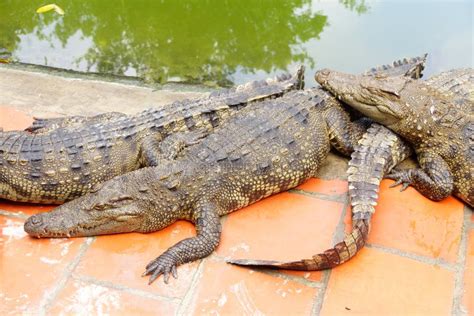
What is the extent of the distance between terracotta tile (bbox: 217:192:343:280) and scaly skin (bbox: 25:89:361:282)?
3.2 inches

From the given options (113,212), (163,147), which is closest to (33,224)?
(113,212)

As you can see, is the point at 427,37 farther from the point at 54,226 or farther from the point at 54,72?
the point at 54,226

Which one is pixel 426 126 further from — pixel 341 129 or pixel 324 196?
pixel 324 196

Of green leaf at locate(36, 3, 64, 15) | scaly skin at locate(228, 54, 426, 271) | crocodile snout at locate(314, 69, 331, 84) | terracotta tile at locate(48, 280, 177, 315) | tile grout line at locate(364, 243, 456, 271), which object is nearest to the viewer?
terracotta tile at locate(48, 280, 177, 315)

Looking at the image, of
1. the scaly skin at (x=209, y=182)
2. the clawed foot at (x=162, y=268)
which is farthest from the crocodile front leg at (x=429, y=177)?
the clawed foot at (x=162, y=268)

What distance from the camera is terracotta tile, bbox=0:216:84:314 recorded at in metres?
3.22

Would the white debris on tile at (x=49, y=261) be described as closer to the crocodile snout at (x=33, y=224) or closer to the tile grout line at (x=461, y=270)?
the crocodile snout at (x=33, y=224)

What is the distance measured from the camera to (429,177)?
393 cm

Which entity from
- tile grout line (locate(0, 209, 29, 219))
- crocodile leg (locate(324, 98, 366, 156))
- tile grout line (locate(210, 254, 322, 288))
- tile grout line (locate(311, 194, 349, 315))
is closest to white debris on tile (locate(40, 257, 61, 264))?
tile grout line (locate(0, 209, 29, 219))

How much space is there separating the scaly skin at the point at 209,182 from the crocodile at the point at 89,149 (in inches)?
9.2

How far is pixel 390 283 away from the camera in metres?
3.33

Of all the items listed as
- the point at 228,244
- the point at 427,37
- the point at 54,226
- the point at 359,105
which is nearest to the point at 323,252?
the point at 228,244

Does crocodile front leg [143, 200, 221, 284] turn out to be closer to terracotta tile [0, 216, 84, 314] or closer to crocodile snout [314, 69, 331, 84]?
terracotta tile [0, 216, 84, 314]

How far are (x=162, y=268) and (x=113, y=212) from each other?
0.48 meters
